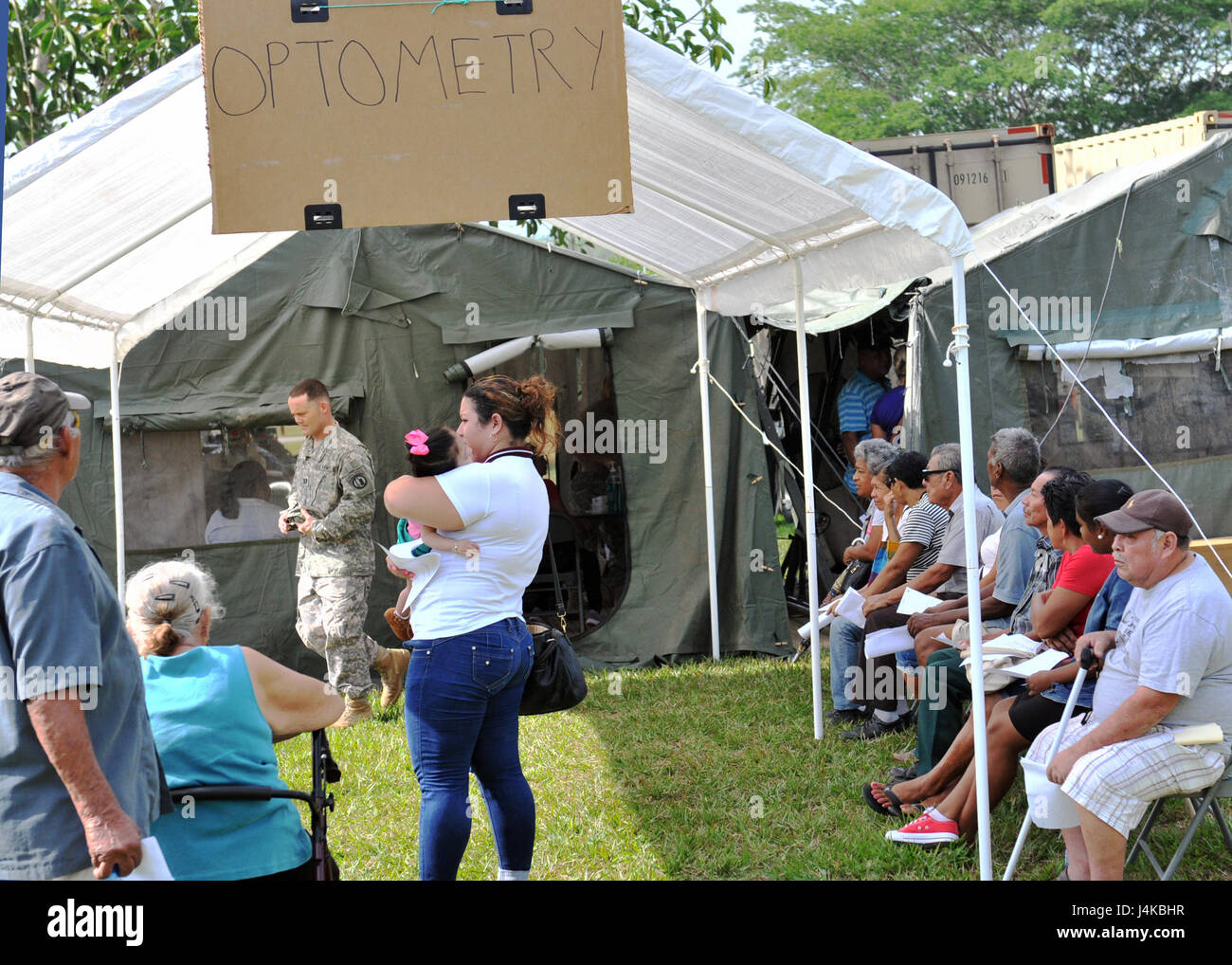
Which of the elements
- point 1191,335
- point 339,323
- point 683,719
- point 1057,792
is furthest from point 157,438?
point 1191,335

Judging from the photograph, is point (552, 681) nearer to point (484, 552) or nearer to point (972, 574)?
point (484, 552)

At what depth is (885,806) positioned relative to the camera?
468 centimetres

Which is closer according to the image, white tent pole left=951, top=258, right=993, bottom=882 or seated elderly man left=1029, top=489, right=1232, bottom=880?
seated elderly man left=1029, top=489, right=1232, bottom=880

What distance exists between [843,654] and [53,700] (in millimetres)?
4773

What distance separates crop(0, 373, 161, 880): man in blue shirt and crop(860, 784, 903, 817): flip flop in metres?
3.17

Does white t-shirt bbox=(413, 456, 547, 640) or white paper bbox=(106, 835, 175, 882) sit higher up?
white t-shirt bbox=(413, 456, 547, 640)

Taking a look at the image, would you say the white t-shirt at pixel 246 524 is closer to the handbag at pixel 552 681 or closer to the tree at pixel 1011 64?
the handbag at pixel 552 681

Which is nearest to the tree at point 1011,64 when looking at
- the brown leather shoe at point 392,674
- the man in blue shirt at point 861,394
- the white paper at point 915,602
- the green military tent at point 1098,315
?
the man in blue shirt at point 861,394

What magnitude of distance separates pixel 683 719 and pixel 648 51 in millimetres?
3928

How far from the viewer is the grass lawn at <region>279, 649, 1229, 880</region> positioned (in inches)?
167

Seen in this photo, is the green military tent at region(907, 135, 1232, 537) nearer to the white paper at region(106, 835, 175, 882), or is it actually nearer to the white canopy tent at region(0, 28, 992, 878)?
the white canopy tent at region(0, 28, 992, 878)

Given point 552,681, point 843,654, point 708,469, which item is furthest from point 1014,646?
point 708,469

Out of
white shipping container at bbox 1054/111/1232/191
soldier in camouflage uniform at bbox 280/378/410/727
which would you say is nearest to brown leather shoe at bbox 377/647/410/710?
soldier in camouflage uniform at bbox 280/378/410/727

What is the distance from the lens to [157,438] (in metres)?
7.65
